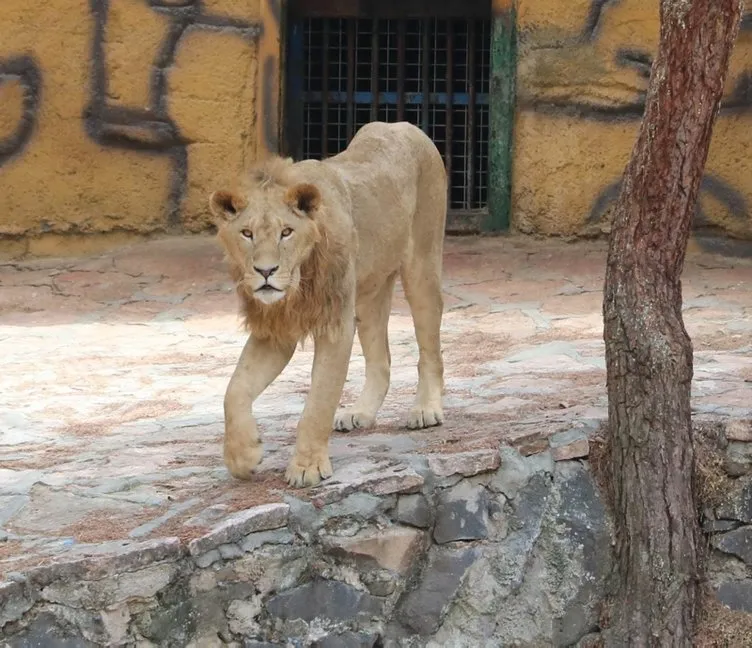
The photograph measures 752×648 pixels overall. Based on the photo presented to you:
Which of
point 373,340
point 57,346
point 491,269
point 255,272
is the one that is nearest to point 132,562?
point 255,272

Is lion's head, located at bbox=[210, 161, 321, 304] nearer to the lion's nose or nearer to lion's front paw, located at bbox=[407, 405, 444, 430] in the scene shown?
the lion's nose

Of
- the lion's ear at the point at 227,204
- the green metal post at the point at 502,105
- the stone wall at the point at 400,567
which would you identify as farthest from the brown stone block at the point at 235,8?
the lion's ear at the point at 227,204

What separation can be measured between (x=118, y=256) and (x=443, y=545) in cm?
526

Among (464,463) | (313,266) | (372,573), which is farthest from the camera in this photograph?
(464,463)

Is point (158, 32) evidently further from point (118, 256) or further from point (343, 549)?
point (343, 549)

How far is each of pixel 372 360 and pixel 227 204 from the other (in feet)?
4.31

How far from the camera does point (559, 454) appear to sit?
17.1ft

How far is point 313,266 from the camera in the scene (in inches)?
182

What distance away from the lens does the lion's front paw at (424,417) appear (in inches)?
215

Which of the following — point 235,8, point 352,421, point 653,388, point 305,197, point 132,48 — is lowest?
point 352,421

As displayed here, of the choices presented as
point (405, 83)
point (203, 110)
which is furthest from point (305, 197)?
point (405, 83)

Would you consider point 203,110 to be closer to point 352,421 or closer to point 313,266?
point 352,421

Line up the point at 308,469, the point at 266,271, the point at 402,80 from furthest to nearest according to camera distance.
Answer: the point at 402,80, the point at 308,469, the point at 266,271

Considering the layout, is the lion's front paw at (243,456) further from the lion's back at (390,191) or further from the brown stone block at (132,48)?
the brown stone block at (132,48)
